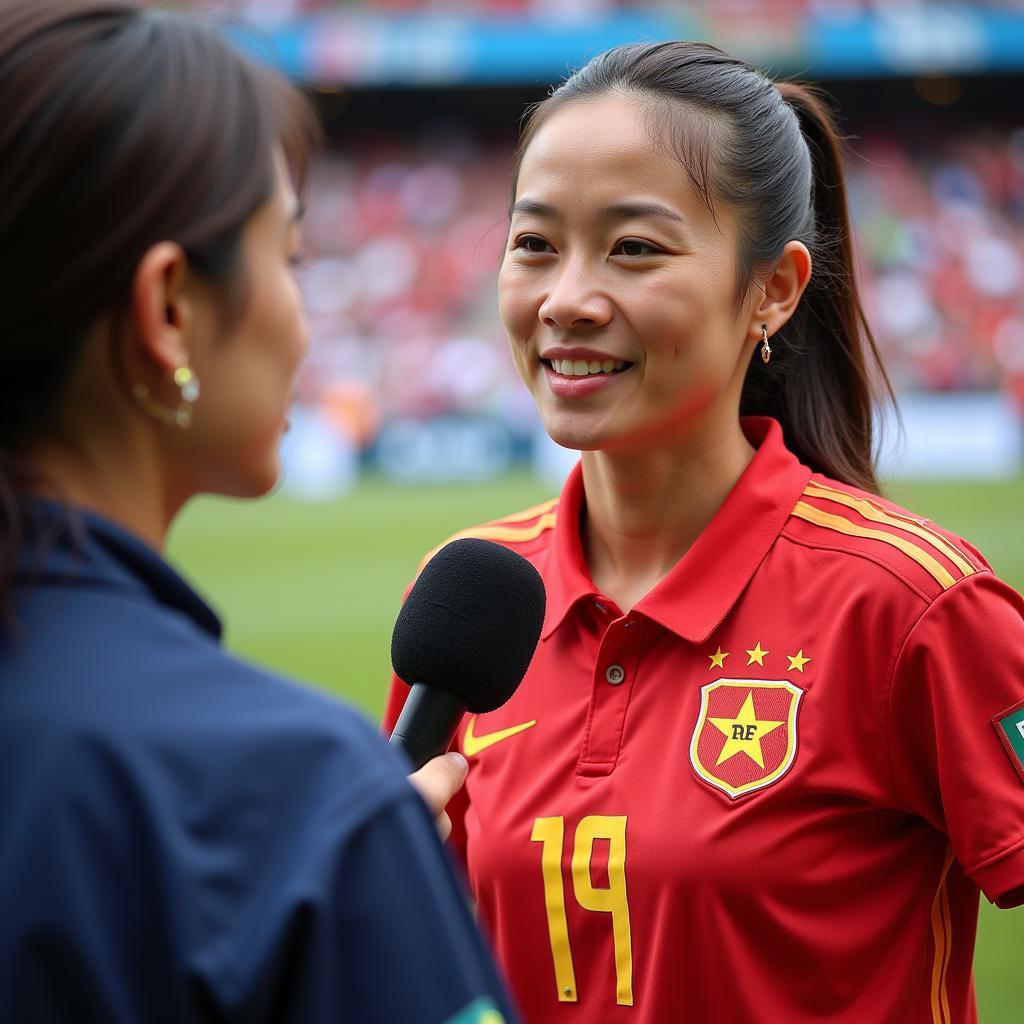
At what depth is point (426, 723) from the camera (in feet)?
5.24

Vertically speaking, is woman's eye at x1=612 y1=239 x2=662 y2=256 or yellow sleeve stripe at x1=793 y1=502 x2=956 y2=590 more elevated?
woman's eye at x1=612 y1=239 x2=662 y2=256

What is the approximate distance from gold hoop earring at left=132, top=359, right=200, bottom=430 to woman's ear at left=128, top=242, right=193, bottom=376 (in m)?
0.01

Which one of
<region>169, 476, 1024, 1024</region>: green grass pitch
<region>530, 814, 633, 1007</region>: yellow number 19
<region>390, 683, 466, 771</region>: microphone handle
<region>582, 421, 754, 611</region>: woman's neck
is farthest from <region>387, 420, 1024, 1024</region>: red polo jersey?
<region>169, 476, 1024, 1024</region>: green grass pitch

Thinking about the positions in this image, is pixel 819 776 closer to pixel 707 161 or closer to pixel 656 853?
pixel 656 853

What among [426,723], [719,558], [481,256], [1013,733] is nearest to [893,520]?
[719,558]

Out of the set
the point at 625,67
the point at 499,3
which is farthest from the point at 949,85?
the point at 625,67

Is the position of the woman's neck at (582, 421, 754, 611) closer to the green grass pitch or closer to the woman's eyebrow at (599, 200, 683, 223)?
the woman's eyebrow at (599, 200, 683, 223)

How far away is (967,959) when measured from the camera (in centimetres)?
196

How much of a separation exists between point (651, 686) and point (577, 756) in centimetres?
16

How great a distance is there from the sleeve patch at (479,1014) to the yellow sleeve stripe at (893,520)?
114 centimetres

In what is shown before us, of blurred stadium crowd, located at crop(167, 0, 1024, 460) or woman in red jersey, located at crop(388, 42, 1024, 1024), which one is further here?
blurred stadium crowd, located at crop(167, 0, 1024, 460)

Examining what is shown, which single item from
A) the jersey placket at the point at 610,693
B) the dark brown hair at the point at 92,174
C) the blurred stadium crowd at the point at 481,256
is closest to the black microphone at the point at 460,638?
the jersey placket at the point at 610,693

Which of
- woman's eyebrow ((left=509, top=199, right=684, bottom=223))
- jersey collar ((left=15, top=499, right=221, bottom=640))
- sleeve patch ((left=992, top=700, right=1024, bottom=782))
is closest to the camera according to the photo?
jersey collar ((left=15, top=499, right=221, bottom=640))

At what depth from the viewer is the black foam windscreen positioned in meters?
1.67
